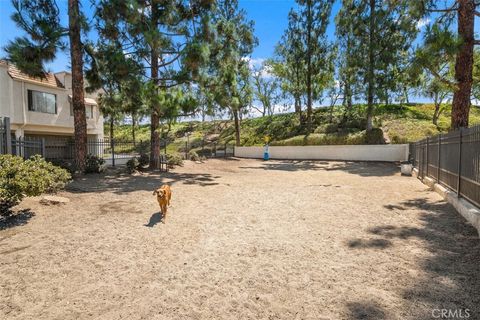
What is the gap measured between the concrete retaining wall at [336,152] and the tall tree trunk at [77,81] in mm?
Result: 16621

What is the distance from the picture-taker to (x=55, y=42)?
10.6 meters

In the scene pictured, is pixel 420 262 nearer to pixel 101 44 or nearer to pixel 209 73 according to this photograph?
pixel 209 73

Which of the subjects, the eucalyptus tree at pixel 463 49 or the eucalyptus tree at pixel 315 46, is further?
the eucalyptus tree at pixel 315 46

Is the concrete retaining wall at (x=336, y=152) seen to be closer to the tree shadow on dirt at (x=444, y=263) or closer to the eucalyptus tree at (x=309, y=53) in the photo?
the eucalyptus tree at (x=309, y=53)

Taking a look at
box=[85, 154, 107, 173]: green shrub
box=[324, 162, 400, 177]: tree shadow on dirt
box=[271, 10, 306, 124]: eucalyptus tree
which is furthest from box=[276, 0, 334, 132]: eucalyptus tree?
box=[85, 154, 107, 173]: green shrub

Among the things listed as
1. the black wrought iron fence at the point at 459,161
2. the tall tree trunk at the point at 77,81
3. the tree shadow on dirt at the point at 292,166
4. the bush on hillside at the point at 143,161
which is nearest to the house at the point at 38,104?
the tall tree trunk at the point at 77,81

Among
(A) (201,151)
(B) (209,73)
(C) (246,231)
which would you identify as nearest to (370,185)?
(C) (246,231)

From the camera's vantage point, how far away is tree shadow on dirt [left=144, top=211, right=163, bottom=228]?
546 centimetres

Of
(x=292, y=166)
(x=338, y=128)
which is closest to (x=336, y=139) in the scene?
(x=338, y=128)

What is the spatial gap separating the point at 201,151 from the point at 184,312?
24.9 m

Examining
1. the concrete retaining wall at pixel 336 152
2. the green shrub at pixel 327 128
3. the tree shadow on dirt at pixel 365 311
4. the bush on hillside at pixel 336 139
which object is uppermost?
the green shrub at pixel 327 128

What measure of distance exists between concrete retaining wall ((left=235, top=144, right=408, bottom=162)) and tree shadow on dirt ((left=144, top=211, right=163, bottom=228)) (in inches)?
675

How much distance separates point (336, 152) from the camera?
2155 cm

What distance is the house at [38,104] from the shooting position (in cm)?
1638
